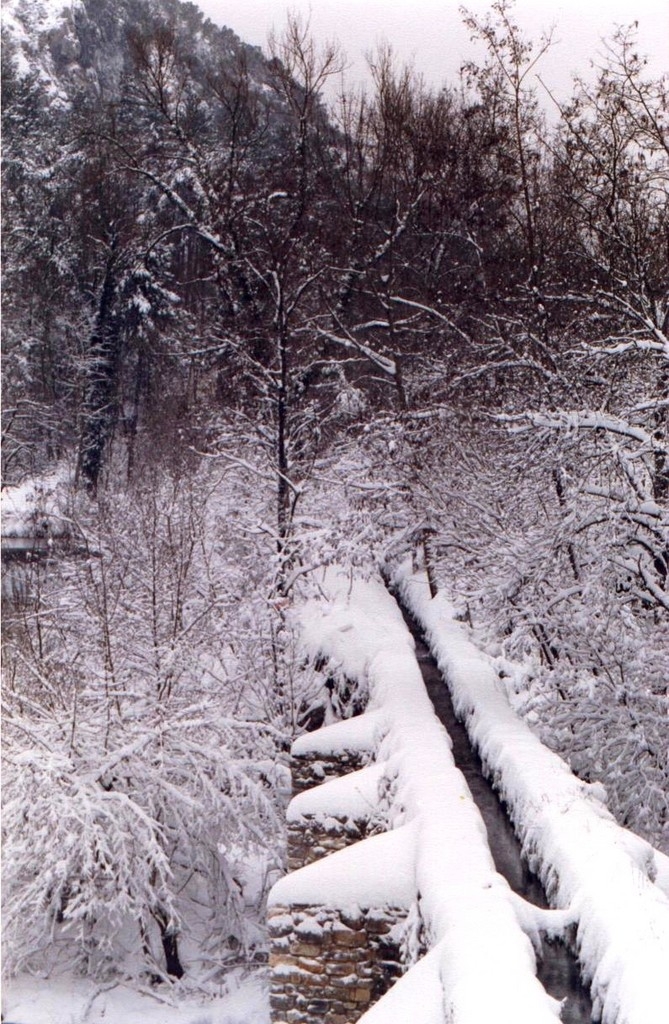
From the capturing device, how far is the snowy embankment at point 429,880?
512 cm

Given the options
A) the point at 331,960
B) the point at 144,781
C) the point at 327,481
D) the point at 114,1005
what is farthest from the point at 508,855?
the point at 327,481

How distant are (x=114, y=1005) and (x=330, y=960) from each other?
5.71 meters

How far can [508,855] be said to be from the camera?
26.7ft

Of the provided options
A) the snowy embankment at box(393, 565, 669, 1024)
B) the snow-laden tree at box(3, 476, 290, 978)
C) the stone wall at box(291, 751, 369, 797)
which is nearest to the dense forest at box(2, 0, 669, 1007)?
the snow-laden tree at box(3, 476, 290, 978)

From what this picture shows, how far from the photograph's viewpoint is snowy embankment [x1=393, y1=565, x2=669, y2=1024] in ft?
17.2

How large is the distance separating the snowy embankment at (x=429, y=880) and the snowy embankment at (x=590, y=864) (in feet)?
1.28

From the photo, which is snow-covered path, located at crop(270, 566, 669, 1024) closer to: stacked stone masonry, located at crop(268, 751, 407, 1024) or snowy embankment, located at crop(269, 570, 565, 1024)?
snowy embankment, located at crop(269, 570, 565, 1024)

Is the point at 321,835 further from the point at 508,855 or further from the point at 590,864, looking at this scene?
the point at 590,864

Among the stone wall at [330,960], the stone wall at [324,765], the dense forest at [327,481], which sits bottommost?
the stone wall at [330,960]

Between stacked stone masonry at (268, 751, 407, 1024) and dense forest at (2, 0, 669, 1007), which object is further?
dense forest at (2, 0, 669, 1007)

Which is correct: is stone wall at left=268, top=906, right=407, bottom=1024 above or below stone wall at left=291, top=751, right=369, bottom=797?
below

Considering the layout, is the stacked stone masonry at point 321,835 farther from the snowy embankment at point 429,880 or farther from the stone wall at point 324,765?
the stone wall at point 324,765

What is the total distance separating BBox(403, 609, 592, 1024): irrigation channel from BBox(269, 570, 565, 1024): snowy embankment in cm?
23

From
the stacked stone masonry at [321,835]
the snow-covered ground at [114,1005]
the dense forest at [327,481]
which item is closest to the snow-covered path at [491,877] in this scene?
the stacked stone masonry at [321,835]
